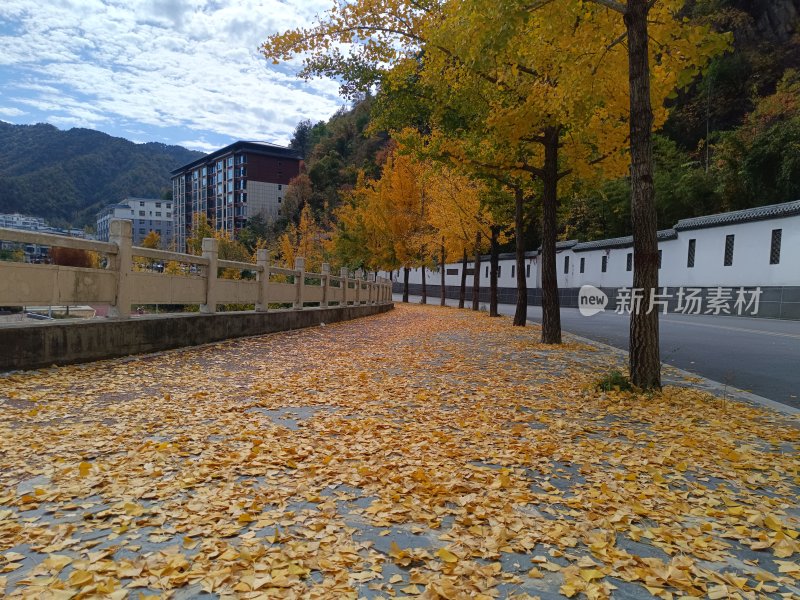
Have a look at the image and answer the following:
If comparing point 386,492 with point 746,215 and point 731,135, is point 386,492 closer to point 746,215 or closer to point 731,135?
point 746,215

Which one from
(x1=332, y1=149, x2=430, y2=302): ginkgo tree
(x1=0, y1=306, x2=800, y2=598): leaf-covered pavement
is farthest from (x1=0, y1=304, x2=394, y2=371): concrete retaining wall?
(x1=332, y1=149, x2=430, y2=302): ginkgo tree

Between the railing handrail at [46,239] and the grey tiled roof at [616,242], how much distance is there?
2966 cm

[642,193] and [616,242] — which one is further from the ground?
[616,242]

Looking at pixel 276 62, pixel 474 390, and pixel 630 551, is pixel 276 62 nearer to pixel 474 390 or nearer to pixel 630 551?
pixel 474 390

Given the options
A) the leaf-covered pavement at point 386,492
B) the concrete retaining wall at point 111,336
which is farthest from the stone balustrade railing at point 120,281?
the leaf-covered pavement at point 386,492

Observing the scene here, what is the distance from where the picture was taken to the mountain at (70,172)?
8269cm

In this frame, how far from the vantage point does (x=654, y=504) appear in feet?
11.0

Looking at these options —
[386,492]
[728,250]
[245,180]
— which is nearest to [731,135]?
[728,250]

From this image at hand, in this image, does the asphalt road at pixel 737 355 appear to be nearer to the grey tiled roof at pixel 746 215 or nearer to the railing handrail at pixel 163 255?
the railing handrail at pixel 163 255

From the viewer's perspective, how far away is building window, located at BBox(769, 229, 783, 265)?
24.0 metres

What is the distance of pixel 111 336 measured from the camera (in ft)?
26.1

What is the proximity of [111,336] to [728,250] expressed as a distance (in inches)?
1108

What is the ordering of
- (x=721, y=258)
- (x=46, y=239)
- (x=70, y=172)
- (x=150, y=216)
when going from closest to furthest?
(x=46, y=239), (x=721, y=258), (x=70, y=172), (x=150, y=216)

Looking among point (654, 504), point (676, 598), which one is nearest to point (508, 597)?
point (676, 598)
